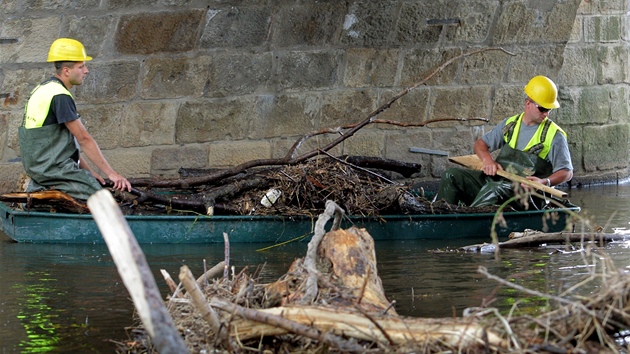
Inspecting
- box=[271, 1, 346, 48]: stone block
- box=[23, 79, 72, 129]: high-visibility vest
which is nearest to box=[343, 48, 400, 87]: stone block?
box=[271, 1, 346, 48]: stone block

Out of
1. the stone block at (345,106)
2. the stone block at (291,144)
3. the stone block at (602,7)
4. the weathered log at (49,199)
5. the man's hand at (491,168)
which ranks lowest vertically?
the weathered log at (49,199)

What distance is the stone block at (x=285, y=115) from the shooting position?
12.7m

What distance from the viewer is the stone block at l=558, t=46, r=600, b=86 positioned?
1404 cm

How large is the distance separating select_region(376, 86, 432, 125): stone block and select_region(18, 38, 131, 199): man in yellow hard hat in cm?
429

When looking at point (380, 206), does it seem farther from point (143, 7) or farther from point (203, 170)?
point (143, 7)

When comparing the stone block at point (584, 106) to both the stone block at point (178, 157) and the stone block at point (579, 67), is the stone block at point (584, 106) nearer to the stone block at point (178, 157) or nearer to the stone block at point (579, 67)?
the stone block at point (579, 67)

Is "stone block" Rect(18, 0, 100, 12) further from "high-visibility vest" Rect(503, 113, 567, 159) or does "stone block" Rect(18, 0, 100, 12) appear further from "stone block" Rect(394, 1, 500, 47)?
"high-visibility vest" Rect(503, 113, 567, 159)

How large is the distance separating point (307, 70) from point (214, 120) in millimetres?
1257

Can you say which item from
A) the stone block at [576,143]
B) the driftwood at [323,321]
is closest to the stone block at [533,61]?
the stone block at [576,143]

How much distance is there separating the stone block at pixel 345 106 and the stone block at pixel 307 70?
17cm

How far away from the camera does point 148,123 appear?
12281 millimetres

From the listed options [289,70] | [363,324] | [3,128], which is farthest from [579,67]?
[363,324]

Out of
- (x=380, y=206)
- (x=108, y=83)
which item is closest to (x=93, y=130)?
(x=108, y=83)

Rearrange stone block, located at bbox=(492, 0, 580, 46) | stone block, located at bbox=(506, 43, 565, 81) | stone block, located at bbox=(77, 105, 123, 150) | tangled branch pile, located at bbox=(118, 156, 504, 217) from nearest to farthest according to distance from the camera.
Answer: tangled branch pile, located at bbox=(118, 156, 504, 217), stone block, located at bbox=(77, 105, 123, 150), stone block, located at bbox=(492, 0, 580, 46), stone block, located at bbox=(506, 43, 565, 81)
